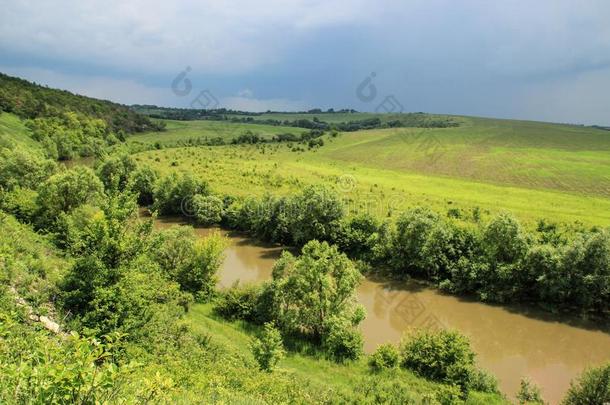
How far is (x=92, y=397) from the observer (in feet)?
17.4

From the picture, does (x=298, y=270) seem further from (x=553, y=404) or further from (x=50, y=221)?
(x=50, y=221)

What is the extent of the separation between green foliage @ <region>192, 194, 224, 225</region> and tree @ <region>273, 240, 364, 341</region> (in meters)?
31.1

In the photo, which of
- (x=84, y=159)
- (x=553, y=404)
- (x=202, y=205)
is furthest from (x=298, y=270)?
(x=84, y=159)

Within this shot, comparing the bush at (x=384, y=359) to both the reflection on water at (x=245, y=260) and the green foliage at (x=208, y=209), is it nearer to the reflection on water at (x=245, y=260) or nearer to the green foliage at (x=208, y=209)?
the reflection on water at (x=245, y=260)

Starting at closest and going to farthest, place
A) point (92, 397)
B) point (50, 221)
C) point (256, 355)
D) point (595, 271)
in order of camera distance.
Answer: point (92, 397)
point (256, 355)
point (595, 271)
point (50, 221)

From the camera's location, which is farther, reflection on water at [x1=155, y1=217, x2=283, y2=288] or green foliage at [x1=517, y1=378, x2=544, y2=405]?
reflection on water at [x1=155, y1=217, x2=283, y2=288]

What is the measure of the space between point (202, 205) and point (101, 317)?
4293cm

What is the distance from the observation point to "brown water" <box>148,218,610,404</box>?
89.1ft

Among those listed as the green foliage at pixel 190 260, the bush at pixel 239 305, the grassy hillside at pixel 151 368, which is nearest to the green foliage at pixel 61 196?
the green foliage at pixel 190 260

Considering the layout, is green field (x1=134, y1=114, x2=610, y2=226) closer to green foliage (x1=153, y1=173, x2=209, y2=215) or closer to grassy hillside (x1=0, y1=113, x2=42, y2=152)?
green foliage (x1=153, y1=173, x2=209, y2=215)

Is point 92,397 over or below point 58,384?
below

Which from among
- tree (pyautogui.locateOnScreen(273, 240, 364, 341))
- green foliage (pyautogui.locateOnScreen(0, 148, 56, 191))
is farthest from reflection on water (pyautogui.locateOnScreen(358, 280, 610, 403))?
green foliage (pyautogui.locateOnScreen(0, 148, 56, 191))

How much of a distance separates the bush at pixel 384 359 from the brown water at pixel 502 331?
14.0 ft

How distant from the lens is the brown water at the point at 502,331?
89.1 feet
